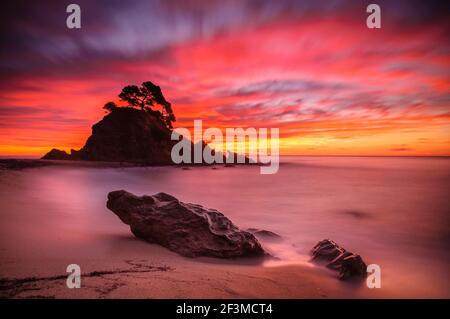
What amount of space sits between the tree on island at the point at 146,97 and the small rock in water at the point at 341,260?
29.1 m

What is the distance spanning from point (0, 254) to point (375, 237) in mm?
8388

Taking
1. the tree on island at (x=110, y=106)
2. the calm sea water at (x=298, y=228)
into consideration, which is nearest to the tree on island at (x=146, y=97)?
the tree on island at (x=110, y=106)

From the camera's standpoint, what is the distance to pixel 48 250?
4.30m

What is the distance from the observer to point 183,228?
16.4ft

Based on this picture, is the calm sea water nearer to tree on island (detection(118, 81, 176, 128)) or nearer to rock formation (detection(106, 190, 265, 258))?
rock formation (detection(106, 190, 265, 258))

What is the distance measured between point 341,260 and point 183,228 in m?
2.75

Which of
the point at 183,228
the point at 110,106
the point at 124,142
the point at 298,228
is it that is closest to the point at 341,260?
the point at 183,228

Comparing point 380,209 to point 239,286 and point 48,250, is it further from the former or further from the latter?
point 48,250

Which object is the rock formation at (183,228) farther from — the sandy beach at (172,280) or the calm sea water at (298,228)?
the calm sea water at (298,228)

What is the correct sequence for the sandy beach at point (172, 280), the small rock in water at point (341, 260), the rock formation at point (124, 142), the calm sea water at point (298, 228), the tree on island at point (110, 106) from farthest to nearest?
the tree on island at point (110, 106), the rock formation at point (124, 142), the calm sea water at point (298, 228), the small rock in water at point (341, 260), the sandy beach at point (172, 280)

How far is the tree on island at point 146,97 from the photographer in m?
30.7

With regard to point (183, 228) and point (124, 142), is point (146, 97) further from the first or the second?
point (183, 228)

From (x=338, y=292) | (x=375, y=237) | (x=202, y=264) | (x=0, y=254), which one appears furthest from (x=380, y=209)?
(x=0, y=254)

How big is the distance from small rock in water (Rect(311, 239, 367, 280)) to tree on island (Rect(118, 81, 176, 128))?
29056 millimetres
